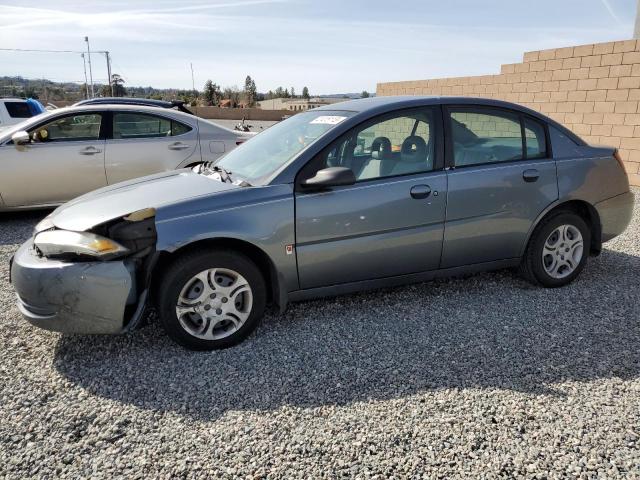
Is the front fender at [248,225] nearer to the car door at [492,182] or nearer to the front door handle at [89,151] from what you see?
the car door at [492,182]

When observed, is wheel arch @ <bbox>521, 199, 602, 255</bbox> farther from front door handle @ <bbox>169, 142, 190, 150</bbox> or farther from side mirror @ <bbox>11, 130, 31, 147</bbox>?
side mirror @ <bbox>11, 130, 31, 147</bbox>

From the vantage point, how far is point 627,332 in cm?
351

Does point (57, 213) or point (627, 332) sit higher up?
point (57, 213)

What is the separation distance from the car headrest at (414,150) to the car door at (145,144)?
4147 mm

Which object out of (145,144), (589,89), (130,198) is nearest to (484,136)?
(130,198)

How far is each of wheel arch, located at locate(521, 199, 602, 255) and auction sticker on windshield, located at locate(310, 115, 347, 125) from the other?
6.05ft

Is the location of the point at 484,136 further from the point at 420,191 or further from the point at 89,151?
the point at 89,151

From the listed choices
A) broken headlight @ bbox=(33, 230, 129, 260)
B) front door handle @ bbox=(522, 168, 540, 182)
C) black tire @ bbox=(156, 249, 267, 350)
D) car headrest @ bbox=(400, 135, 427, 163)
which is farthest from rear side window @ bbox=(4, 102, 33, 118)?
front door handle @ bbox=(522, 168, 540, 182)

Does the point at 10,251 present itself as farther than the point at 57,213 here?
Yes

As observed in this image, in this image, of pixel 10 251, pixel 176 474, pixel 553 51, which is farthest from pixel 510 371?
pixel 553 51

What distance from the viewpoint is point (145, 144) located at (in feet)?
22.5

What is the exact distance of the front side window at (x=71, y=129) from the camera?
256 inches

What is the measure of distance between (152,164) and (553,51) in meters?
8.39

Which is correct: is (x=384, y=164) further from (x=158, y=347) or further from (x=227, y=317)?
(x=158, y=347)
